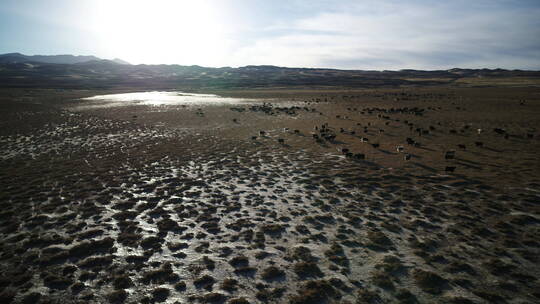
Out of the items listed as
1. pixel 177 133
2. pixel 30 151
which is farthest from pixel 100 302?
pixel 177 133

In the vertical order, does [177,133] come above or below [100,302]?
above

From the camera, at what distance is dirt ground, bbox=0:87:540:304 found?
24.3 ft

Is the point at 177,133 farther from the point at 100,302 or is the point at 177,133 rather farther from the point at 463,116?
the point at 463,116

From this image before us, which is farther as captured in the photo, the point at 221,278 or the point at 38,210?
the point at 38,210

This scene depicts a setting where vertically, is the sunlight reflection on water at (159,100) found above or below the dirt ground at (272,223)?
above

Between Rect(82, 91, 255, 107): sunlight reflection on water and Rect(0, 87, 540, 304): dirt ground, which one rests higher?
Rect(82, 91, 255, 107): sunlight reflection on water

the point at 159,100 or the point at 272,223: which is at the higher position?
the point at 159,100

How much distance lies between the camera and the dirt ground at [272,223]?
7.42 metres

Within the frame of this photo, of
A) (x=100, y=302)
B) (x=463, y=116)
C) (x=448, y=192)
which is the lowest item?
(x=100, y=302)

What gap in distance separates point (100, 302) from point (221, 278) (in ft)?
10.1

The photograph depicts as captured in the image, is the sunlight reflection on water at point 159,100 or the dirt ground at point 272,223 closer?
the dirt ground at point 272,223

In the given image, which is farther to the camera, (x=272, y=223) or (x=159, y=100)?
(x=159, y=100)

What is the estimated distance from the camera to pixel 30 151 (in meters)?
21.8

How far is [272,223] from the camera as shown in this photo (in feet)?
35.5
